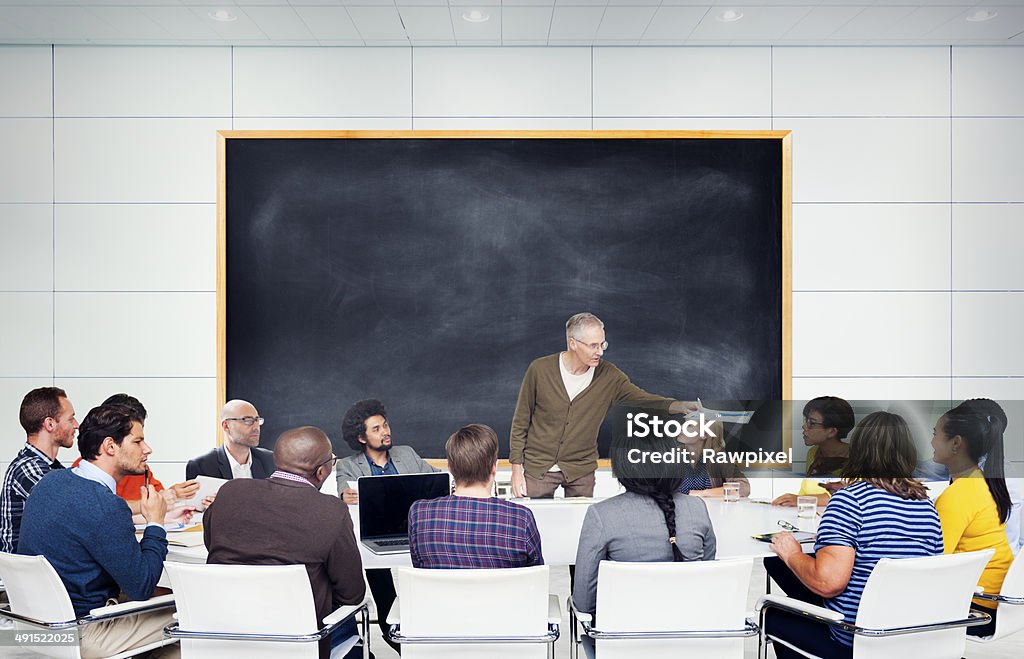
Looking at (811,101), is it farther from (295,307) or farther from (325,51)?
(295,307)

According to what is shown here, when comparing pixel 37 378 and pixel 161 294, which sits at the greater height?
pixel 161 294

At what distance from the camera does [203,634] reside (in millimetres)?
2328

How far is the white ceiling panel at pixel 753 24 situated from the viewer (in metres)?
4.62

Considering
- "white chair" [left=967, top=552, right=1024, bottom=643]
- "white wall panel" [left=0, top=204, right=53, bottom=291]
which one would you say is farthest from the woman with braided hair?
"white wall panel" [left=0, top=204, right=53, bottom=291]

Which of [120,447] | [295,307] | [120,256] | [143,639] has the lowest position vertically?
[143,639]

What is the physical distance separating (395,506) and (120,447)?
102 cm

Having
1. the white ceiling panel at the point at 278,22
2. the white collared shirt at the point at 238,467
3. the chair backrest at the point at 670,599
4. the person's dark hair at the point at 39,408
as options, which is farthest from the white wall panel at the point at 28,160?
the chair backrest at the point at 670,599

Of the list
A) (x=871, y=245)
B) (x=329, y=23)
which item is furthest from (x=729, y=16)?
(x=329, y=23)

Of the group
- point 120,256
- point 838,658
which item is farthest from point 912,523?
point 120,256

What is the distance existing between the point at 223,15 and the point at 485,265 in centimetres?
216

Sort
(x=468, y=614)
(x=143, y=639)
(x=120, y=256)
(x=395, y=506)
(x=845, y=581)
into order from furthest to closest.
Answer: (x=120, y=256)
(x=395, y=506)
(x=143, y=639)
(x=845, y=581)
(x=468, y=614)

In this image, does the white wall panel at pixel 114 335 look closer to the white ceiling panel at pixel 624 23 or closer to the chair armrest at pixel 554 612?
the white ceiling panel at pixel 624 23

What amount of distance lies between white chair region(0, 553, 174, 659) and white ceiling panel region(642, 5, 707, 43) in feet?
13.1

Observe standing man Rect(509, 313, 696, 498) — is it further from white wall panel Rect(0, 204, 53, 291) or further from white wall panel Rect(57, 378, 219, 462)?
white wall panel Rect(0, 204, 53, 291)
